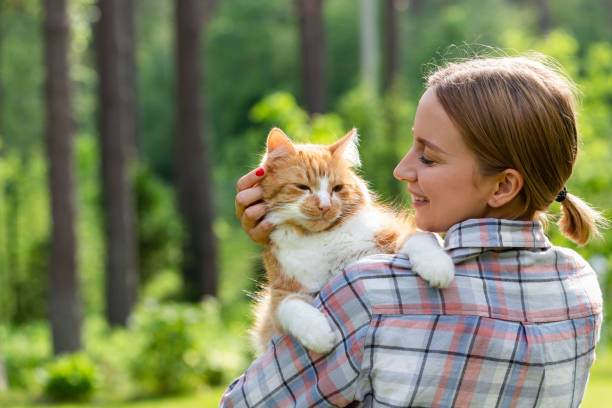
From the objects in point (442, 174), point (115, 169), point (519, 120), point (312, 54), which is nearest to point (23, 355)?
point (115, 169)

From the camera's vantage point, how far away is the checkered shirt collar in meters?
1.79

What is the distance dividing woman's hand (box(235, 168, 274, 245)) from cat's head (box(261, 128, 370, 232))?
0.04m

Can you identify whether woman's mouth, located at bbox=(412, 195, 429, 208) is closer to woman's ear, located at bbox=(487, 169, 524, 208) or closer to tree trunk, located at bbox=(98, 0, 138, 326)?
woman's ear, located at bbox=(487, 169, 524, 208)

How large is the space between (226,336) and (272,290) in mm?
9087

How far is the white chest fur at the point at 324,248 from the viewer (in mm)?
2338

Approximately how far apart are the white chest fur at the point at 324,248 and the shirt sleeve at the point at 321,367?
47 centimetres

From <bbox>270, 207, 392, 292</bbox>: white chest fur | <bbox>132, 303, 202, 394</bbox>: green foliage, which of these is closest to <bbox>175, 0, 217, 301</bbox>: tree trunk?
<bbox>132, 303, 202, 394</bbox>: green foliage

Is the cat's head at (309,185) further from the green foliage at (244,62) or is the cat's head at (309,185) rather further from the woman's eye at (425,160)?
the green foliage at (244,62)

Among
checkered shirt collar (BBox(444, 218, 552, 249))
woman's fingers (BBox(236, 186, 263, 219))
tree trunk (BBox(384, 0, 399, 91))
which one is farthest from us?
tree trunk (BBox(384, 0, 399, 91))

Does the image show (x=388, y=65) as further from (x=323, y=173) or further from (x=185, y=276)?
(x=323, y=173)

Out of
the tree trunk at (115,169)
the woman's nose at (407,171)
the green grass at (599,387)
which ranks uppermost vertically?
the woman's nose at (407,171)

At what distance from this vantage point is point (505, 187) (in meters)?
1.86

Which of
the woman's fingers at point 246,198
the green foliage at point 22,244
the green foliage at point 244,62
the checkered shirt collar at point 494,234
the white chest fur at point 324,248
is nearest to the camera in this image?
the checkered shirt collar at point 494,234

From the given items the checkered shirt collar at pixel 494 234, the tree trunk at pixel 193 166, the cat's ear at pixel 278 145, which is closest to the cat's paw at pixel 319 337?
the checkered shirt collar at pixel 494 234
